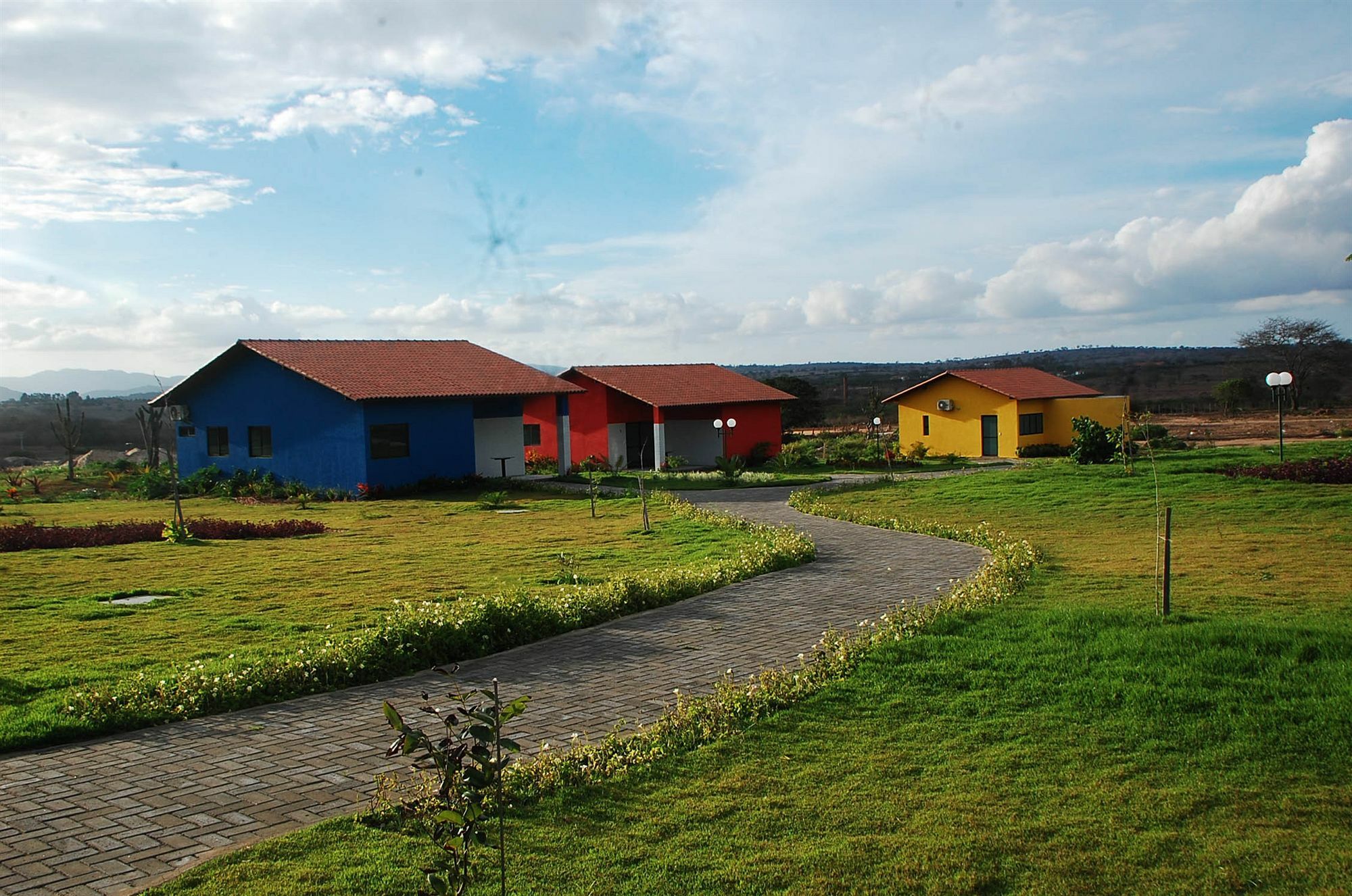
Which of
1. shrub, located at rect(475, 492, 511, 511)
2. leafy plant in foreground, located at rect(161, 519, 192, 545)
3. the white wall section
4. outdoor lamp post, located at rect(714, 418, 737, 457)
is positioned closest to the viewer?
leafy plant in foreground, located at rect(161, 519, 192, 545)

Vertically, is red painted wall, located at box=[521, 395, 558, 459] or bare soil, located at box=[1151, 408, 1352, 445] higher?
red painted wall, located at box=[521, 395, 558, 459]

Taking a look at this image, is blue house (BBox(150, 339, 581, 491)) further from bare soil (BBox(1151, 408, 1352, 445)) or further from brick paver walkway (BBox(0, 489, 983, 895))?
bare soil (BBox(1151, 408, 1352, 445))

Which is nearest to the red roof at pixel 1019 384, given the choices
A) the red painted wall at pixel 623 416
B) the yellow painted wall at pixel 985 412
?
the yellow painted wall at pixel 985 412

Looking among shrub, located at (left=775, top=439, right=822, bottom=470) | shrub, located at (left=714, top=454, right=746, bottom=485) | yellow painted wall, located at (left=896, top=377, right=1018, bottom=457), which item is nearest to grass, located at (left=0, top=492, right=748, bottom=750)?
shrub, located at (left=714, top=454, right=746, bottom=485)

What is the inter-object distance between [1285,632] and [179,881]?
750 centimetres

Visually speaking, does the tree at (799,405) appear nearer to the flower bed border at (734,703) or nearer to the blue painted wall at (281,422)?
the blue painted wall at (281,422)

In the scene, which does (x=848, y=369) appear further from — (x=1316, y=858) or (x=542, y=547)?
(x=1316, y=858)

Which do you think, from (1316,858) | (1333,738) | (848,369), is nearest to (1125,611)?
(1333,738)

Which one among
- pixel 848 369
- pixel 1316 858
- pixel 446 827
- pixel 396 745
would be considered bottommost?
pixel 1316 858

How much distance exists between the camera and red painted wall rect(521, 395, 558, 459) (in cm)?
3659

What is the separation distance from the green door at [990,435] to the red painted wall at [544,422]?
17077mm

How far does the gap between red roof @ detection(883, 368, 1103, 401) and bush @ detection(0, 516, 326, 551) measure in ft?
92.6

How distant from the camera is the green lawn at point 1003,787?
4395mm

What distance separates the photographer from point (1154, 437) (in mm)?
36812
